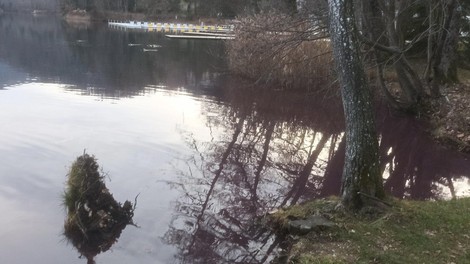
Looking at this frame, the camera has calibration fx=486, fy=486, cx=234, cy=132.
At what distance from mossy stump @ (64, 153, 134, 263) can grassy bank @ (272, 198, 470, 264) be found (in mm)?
2662

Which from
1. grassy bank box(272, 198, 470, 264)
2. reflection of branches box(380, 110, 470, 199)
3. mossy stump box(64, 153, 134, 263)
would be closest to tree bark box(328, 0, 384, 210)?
grassy bank box(272, 198, 470, 264)

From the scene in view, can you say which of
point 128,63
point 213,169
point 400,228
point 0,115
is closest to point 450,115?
point 213,169

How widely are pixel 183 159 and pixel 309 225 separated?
17.0 feet

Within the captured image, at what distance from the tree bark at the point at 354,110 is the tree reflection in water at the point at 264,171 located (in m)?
1.46

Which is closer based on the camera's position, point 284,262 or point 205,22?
point 284,262

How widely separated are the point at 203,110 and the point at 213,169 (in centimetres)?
601

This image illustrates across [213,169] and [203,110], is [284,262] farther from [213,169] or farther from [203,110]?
[203,110]

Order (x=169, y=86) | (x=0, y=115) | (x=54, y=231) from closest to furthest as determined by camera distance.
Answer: (x=54, y=231) < (x=0, y=115) < (x=169, y=86)

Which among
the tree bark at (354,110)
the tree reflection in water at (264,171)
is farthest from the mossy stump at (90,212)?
the tree bark at (354,110)

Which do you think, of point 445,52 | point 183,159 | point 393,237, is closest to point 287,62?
point 445,52

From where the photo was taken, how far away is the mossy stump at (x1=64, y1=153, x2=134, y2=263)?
23.8 feet

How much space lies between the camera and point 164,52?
104 feet

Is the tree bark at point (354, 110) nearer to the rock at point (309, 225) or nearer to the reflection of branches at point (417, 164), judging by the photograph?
the rock at point (309, 225)

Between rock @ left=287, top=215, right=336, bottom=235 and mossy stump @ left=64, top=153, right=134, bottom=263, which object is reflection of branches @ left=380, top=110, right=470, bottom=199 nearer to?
rock @ left=287, top=215, right=336, bottom=235
